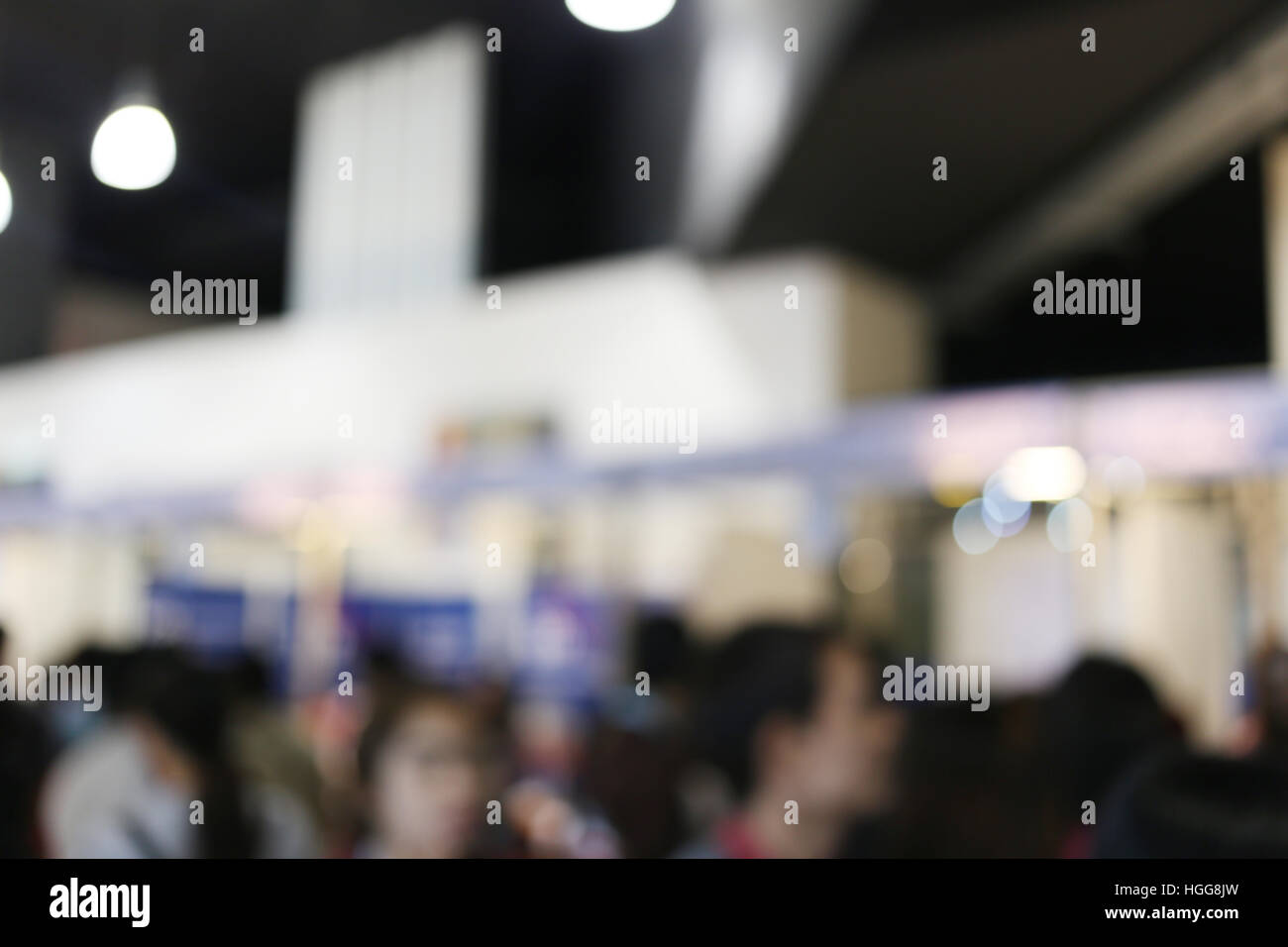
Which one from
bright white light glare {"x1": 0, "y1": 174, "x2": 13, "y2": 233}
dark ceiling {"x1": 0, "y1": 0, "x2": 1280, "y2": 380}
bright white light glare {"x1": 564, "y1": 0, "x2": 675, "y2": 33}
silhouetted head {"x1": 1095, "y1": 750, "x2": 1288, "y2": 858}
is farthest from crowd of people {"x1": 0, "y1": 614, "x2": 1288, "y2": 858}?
bright white light glare {"x1": 564, "y1": 0, "x2": 675, "y2": 33}

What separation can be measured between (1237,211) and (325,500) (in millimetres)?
1704

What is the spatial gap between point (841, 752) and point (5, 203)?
5.81 ft

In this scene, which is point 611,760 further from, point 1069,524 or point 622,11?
point 622,11

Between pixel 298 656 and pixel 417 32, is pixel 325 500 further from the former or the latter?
pixel 417 32

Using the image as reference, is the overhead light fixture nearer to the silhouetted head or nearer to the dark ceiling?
the dark ceiling

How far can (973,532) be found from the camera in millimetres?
1799

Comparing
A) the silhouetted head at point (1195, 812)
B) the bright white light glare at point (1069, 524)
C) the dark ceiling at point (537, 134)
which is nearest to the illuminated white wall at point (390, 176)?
the dark ceiling at point (537, 134)

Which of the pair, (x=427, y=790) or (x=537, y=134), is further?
(x=537, y=134)

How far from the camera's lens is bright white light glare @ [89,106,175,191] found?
183 cm

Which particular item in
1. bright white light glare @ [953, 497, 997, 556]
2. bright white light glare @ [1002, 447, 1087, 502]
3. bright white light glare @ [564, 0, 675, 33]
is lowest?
bright white light glare @ [953, 497, 997, 556]

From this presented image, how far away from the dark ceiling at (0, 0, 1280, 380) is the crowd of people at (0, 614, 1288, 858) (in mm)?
683

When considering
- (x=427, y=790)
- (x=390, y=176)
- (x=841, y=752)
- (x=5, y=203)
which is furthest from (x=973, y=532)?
(x=5, y=203)

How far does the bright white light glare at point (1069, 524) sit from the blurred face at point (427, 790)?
1056 mm

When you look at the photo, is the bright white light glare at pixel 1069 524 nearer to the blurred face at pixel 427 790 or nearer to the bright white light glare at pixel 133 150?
the blurred face at pixel 427 790
